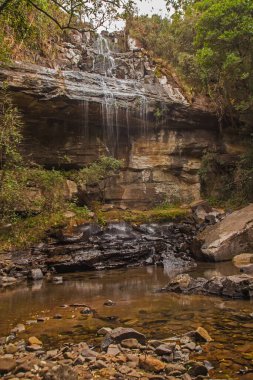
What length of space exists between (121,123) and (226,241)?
9.28 metres

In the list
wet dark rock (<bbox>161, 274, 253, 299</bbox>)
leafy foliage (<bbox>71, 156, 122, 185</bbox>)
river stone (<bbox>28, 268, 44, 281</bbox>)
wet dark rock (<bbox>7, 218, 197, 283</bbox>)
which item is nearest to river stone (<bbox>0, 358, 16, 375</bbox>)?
wet dark rock (<bbox>161, 274, 253, 299</bbox>)

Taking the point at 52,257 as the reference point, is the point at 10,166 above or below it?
above

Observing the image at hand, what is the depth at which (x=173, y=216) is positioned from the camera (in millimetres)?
17094

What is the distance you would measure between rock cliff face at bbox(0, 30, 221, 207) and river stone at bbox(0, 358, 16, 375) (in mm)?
13562

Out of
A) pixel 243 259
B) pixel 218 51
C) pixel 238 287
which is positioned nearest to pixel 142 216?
pixel 243 259

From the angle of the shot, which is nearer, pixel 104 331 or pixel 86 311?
pixel 104 331

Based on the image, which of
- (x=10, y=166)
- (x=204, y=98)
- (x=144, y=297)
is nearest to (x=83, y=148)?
(x=10, y=166)

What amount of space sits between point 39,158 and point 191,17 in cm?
1238

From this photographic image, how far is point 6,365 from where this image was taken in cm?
396

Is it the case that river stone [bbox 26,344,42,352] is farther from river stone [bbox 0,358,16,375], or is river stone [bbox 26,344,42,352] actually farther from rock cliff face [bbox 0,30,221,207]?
rock cliff face [bbox 0,30,221,207]

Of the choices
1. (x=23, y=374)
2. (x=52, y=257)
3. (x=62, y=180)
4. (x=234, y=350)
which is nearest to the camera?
(x=23, y=374)

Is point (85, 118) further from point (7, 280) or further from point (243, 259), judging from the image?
point (243, 259)

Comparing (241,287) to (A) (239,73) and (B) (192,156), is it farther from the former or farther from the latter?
(B) (192,156)

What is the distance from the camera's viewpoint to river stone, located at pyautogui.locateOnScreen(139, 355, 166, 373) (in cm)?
393
